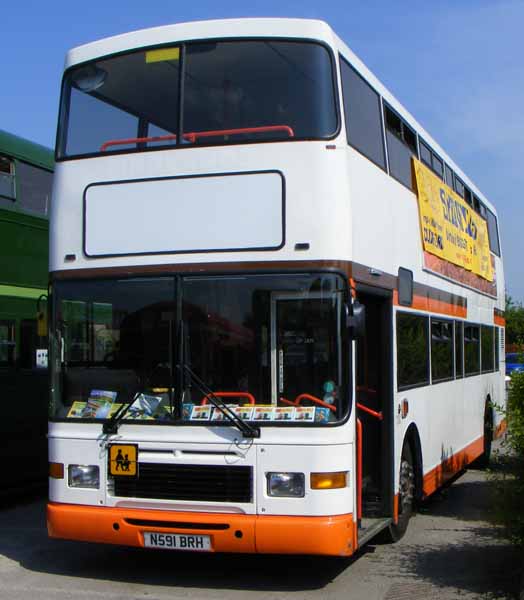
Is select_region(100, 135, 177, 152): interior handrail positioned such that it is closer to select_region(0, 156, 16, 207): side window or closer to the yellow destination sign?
the yellow destination sign

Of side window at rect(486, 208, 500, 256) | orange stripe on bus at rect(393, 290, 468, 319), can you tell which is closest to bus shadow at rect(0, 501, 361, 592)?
orange stripe on bus at rect(393, 290, 468, 319)

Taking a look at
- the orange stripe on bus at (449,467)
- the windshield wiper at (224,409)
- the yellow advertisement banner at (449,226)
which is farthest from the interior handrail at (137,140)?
the orange stripe on bus at (449,467)

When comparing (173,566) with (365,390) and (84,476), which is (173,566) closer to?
(84,476)

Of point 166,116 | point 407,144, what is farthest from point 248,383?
point 407,144

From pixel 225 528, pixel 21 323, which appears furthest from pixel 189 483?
pixel 21 323

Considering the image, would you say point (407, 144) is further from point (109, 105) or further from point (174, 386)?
point (174, 386)

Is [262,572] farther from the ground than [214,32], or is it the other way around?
[214,32]

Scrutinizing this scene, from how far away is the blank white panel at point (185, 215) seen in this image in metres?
7.30

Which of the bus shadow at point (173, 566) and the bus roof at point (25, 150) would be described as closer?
the bus shadow at point (173, 566)

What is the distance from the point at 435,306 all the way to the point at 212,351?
14.4ft

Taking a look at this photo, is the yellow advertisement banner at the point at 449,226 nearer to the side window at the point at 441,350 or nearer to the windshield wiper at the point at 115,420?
the side window at the point at 441,350

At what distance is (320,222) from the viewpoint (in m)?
7.17

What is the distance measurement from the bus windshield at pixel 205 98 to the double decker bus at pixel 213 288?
2 cm

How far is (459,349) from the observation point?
40.9 ft
